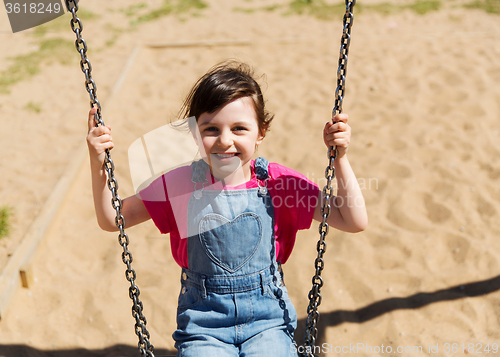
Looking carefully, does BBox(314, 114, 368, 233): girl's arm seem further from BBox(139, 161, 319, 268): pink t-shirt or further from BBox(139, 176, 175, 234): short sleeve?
BBox(139, 176, 175, 234): short sleeve

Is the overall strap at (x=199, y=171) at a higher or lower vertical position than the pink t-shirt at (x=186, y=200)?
higher

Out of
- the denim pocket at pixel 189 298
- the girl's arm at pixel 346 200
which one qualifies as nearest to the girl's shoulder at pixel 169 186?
the denim pocket at pixel 189 298

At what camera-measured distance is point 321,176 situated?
3.60 meters

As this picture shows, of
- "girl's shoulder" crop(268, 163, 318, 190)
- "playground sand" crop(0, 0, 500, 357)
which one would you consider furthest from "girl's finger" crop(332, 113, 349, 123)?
"playground sand" crop(0, 0, 500, 357)

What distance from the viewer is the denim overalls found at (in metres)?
1.61

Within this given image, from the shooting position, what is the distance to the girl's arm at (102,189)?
1.53 m

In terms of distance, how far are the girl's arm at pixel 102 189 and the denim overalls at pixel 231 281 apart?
22 cm

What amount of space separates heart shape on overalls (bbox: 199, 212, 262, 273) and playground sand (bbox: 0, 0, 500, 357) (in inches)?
40.0

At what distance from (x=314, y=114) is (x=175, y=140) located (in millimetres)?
1422

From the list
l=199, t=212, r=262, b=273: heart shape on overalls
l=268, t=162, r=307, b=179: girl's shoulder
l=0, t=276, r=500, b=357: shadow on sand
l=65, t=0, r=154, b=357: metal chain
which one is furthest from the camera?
l=0, t=276, r=500, b=357: shadow on sand

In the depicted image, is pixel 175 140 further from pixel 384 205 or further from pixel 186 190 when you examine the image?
pixel 186 190

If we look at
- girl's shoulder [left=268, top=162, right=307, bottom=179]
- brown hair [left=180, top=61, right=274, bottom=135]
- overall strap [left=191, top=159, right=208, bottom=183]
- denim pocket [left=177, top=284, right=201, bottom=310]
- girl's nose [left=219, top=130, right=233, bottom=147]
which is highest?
brown hair [left=180, top=61, right=274, bottom=135]

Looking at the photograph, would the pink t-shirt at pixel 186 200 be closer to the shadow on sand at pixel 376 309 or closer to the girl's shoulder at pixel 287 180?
the girl's shoulder at pixel 287 180

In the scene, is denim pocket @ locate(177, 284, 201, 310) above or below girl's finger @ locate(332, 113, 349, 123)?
below
